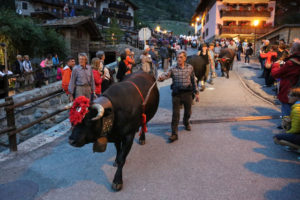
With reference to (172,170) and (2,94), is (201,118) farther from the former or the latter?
(2,94)

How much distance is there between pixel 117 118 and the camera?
11.3ft

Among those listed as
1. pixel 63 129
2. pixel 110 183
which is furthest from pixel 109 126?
pixel 63 129

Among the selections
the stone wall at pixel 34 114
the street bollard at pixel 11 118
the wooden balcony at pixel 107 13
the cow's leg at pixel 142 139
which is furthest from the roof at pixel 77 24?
the wooden balcony at pixel 107 13

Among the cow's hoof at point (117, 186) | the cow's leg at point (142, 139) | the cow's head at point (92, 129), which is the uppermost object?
the cow's head at point (92, 129)

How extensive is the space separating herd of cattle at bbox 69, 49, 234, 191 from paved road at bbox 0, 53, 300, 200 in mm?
502

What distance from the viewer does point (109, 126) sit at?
10.5 feet

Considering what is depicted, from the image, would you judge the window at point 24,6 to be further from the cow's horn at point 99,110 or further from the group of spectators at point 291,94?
the cow's horn at point 99,110

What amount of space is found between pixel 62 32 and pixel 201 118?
21660 mm

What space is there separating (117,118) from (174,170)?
4.51ft

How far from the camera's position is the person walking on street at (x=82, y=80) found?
5.99 metres

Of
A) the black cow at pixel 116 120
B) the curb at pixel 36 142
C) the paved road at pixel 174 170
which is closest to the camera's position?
the black cow at pixel 116 120

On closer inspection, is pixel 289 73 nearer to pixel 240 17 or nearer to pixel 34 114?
pixel 34 114

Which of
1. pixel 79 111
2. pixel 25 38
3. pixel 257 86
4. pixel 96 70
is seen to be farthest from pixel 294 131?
pixel 25 38

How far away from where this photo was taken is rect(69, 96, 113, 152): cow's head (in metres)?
3.00
